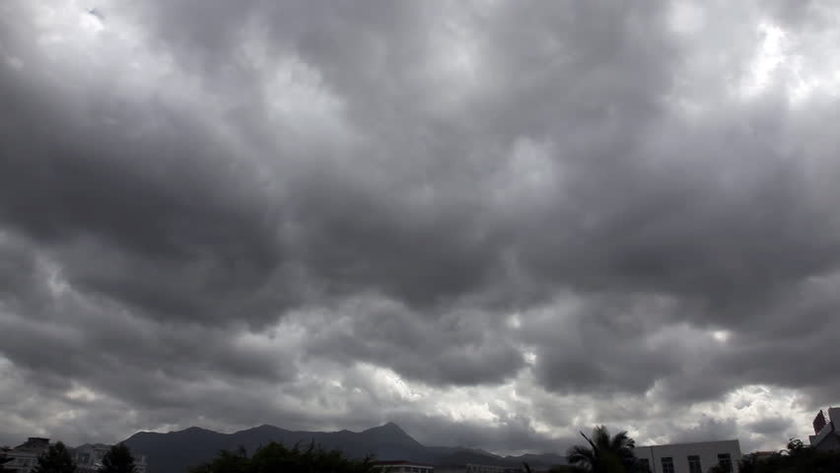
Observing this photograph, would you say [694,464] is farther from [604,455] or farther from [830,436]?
[604,455]

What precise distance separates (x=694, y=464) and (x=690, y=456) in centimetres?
113

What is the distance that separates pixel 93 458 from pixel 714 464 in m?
178

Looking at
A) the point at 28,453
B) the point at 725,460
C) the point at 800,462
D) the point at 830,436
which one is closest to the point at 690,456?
the point at 725,460

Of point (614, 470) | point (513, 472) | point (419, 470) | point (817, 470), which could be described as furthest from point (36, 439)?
point (817, 470)

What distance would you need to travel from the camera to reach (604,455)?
50250 mm

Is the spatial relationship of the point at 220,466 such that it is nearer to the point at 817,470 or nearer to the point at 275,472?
the point at 275,472

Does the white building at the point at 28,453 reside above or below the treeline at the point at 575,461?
above

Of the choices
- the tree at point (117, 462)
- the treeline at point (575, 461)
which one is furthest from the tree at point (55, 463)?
the treeline at point (575, 461)

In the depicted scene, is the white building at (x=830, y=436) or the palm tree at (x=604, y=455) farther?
the white building at (x=830, y=436)

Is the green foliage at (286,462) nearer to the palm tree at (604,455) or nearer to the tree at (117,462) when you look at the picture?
the palm tree at (604,455)

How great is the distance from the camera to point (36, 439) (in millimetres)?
169250

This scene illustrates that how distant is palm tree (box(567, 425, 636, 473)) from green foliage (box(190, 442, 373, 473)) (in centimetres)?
1622

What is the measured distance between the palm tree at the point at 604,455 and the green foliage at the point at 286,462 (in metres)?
16.2

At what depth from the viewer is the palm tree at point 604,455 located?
48.8 meters
